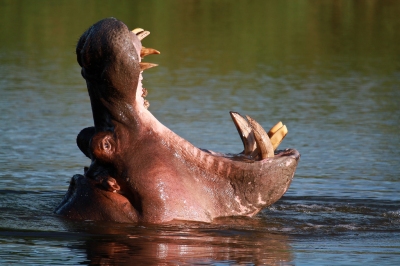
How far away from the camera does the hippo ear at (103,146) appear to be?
6.00m

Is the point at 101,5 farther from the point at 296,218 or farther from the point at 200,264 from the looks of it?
the point at 200,264

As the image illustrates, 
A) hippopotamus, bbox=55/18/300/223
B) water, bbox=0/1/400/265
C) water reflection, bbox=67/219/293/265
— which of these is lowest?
water, bbox=0/1/400/265

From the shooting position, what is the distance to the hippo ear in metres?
6.00

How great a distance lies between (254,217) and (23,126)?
503 cm

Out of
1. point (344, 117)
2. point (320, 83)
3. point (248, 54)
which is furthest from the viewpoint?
point (248, 54)

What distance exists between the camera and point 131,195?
239 inches

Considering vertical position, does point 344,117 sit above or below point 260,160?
below

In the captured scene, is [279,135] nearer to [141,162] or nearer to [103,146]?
[141,162]

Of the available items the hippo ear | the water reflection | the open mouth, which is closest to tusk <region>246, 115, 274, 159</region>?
the open mouth

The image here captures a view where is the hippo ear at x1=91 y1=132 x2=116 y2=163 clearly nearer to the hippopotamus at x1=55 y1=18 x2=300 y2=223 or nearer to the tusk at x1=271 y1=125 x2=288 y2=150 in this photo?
the hippopotamus at x1=55 y1=18 x2=300 y2=223

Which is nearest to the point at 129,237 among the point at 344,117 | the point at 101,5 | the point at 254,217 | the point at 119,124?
the point at 119,124

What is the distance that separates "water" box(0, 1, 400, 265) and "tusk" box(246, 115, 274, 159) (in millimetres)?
495

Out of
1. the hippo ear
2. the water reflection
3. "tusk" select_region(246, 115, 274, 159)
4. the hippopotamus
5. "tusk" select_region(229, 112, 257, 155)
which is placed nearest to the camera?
the water reflection

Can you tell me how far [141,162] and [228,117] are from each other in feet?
19.5
